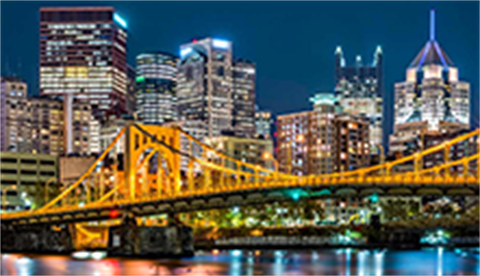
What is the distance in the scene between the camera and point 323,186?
8856 cm

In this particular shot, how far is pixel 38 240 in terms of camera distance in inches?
4877

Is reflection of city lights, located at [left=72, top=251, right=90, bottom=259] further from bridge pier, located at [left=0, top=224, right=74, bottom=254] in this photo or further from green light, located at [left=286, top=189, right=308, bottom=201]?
green light, located at [left=286, top=189, right=308, bottom=201]

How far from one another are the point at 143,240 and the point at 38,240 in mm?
26721

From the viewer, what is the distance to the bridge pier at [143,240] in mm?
101812

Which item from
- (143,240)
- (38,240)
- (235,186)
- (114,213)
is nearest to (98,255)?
(38,240)

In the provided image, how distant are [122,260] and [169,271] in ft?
46.7

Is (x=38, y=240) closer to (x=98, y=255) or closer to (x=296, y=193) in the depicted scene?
(x=98, y=255)

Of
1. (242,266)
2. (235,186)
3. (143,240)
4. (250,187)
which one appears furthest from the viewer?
(143,240)

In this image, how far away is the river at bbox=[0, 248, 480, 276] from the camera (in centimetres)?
8675

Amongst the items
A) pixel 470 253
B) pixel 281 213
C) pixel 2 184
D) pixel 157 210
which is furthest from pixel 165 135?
pixel 2 184

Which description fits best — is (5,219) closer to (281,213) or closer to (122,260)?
(122,260)

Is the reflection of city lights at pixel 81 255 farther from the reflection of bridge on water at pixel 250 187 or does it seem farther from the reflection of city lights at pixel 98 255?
the reflection of bridge on water at pixel 250 187

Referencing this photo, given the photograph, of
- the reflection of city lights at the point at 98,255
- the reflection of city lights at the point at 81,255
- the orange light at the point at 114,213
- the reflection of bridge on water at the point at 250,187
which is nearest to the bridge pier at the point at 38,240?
the reflection of city lights at the point at 81,255

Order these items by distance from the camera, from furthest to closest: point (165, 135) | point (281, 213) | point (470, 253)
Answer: point (281, 213) < point (470, 253) < point (165, 135)
